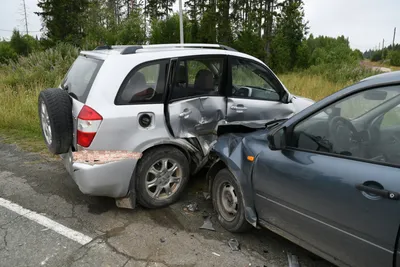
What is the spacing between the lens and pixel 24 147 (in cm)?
625

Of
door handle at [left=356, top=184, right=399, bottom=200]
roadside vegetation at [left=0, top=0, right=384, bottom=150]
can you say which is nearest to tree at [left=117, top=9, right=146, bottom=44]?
roadside vegetation at [left=0, top=0, right=384, bottom=150]

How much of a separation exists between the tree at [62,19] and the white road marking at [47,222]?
27.5 meters

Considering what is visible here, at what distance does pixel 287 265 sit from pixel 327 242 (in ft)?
2.17

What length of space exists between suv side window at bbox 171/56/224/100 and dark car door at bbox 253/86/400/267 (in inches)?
57.4

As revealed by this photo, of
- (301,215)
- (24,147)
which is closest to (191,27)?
(24,147)

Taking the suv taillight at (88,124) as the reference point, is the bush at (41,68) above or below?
above

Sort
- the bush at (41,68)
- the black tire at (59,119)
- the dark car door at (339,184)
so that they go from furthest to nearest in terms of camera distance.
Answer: the bush at (41,68)
the black tire at (59,119)
the dark car door at (339,184)

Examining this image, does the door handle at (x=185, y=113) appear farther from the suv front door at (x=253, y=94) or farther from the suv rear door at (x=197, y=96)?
the suv front door at (x=253, y=94)

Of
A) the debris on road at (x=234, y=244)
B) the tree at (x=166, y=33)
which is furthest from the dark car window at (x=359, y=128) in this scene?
the tree at (x=166, y=33)

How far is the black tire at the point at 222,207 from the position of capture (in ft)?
10.6

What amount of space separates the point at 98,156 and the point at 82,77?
1.03m

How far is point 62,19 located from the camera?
2912cm

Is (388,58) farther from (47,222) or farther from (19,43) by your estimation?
(47,222)

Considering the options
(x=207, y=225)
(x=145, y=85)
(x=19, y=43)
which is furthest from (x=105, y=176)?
(x=19, y=43)
